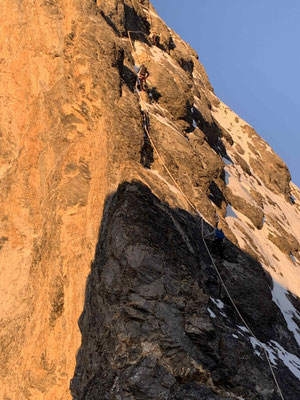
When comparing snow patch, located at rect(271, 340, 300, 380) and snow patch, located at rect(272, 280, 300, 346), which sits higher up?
snow patch, located at rect(272, 280, 300, 346)

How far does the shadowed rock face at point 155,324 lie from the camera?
13602mm

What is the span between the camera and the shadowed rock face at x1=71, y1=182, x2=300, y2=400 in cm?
1360

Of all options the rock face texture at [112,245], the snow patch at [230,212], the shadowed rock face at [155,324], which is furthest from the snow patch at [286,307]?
the shadowed rock face at [155,324]

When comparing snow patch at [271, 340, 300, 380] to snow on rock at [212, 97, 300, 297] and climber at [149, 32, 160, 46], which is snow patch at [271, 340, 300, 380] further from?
climber at [149, 32, 160, 46]

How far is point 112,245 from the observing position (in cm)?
1652

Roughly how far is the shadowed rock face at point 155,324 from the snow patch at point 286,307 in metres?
5.54

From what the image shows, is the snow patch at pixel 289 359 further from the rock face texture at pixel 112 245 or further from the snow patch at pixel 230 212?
the snow patch at pixel 230 212

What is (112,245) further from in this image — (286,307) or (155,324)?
(286,307)

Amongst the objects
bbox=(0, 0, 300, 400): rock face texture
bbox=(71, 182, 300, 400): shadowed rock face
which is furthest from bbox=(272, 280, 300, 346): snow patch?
bbox=(71, 182, 300, 400): shadowed rock face

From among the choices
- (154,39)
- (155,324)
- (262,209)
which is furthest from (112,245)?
(154,39)

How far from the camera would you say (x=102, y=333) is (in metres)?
15.1

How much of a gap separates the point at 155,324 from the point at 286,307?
13546mm

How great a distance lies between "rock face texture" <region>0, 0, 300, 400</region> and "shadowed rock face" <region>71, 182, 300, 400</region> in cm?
4

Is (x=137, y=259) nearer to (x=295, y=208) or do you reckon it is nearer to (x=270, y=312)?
(x=270, y=312)
